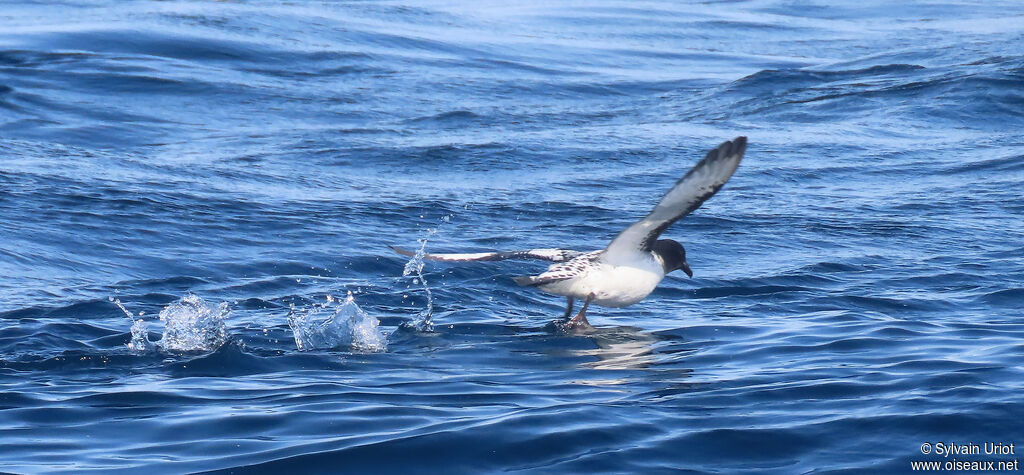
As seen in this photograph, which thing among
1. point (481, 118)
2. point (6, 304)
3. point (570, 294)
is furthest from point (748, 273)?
point (481, 118)

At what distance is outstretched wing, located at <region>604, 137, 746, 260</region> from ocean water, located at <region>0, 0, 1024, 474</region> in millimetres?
730

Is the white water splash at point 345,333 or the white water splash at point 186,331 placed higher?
the white water splash at point 186,331

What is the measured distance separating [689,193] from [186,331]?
10.4 feet

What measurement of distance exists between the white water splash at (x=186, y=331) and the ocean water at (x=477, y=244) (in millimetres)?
23

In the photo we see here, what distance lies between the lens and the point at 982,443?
5.61m

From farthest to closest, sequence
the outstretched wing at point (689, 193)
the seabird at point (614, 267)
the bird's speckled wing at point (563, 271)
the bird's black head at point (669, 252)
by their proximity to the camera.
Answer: the bird's black head at point (669, 252) < the bird's speckled wing at point (563, 271) < the seabird at point (614, 267) < the outstretched wing at point (689, 193)

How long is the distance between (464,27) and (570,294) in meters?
19.3

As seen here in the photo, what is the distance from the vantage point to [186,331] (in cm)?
755

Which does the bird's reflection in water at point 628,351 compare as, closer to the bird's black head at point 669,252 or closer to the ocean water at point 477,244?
the ocean water at point 477,244

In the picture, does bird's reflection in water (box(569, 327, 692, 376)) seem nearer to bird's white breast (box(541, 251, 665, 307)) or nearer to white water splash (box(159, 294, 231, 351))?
bird's white breast (box(541, 251, 665, 307))

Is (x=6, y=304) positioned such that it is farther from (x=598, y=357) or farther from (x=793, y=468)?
(x=793, y=468)

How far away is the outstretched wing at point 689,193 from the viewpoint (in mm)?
6816

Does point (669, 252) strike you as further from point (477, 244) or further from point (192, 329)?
point (192, 329)

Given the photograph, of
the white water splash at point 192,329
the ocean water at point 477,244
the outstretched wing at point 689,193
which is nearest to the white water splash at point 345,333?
the ocean water at point 477,244
